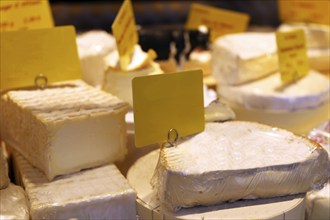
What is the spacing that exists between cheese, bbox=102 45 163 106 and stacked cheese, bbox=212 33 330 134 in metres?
0.34

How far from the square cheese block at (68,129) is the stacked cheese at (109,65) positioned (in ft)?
0.55

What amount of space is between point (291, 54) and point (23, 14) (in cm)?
97

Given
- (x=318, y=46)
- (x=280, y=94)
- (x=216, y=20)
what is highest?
(x=216, y=20)

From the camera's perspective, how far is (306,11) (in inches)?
85.5

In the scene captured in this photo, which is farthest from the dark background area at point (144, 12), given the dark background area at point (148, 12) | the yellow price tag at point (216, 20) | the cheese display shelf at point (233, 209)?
the cheese display shelf at point (233, 209)

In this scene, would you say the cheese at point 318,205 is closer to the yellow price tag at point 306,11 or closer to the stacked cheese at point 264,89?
the stacked cheese at point 264,89

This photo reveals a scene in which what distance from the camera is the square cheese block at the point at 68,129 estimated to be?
4.27 feet

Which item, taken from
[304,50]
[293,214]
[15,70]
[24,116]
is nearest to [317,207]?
[293,214]

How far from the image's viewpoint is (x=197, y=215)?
1.14m

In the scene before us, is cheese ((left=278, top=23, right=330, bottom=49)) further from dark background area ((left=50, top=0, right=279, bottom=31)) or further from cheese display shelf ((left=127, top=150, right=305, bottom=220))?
cheese display shelf ((left=127, top=150, right=305, bottom=220))

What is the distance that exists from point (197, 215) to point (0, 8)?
99cm

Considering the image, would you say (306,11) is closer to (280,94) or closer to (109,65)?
(280,94)

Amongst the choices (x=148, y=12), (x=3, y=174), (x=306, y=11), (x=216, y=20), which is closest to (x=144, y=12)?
(x=148, y=12)

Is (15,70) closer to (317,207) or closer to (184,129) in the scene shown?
(184,129)
